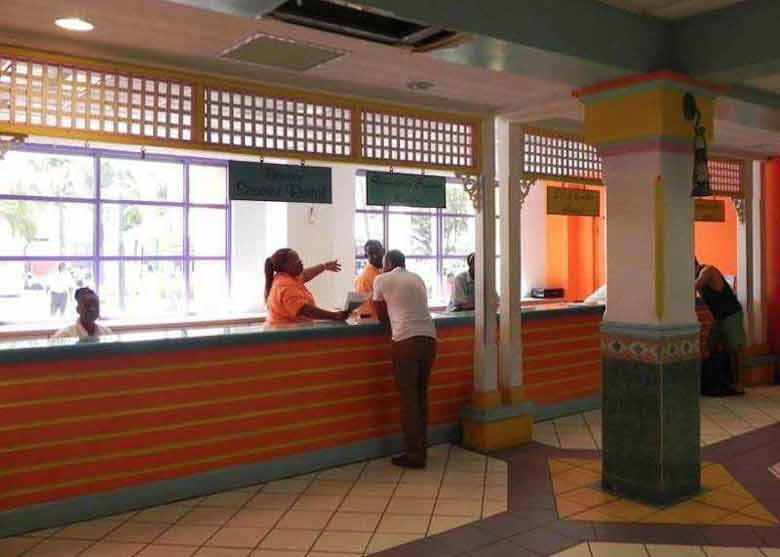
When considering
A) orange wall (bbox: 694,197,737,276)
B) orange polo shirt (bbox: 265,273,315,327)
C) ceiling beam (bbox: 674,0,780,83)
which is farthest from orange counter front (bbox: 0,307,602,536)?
orange wall (bbox: 694,197,737,276)

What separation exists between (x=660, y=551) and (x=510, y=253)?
2684 mm

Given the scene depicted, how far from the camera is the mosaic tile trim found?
421cm

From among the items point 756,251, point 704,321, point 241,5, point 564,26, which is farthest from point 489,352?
point 756,251

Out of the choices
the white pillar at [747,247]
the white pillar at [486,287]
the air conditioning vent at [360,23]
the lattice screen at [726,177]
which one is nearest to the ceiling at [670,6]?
the air conditioning vent at [360,23]

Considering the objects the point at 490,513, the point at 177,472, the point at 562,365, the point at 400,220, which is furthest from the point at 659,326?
the point at 400,220

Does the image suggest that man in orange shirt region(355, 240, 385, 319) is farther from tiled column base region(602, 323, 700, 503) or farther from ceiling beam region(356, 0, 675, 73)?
ceiling beam region(356, 0, 675, 73)

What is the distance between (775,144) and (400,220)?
16.2 ft

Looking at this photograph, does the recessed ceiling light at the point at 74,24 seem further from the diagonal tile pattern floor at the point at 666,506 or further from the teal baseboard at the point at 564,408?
the teal baseboard at the point at 564,408

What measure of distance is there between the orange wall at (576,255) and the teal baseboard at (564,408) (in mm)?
4586

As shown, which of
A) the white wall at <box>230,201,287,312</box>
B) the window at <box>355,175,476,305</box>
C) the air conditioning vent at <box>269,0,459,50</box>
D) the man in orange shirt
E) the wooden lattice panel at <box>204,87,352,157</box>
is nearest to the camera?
the air conditioning vent at <box>269,0,459,50</box>

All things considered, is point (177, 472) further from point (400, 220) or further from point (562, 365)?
point (400, 220)

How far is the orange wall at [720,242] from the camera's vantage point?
9211 mm

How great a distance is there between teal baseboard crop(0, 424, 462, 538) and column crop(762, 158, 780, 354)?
4967mm

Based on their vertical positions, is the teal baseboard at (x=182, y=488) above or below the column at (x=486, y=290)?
below
